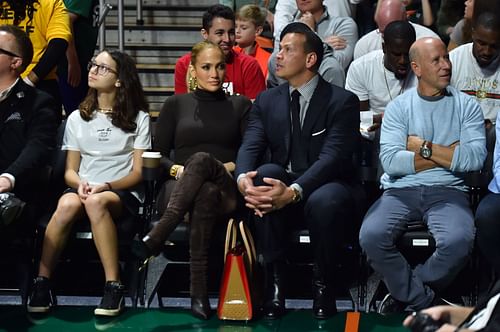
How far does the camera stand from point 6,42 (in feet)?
21.5

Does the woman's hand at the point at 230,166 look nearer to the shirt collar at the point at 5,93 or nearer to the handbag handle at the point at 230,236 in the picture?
the handbag handle at the point at 230,236

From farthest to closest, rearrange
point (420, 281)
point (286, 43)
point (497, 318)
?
point (286, 43) < point (420, 281) < point (497, 318)

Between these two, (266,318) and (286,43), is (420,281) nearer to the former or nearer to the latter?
(266,318)

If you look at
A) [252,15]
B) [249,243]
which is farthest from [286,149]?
[252,15]

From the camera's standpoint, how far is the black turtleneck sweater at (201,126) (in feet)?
21.4

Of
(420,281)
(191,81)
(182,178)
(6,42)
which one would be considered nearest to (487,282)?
(420,281)

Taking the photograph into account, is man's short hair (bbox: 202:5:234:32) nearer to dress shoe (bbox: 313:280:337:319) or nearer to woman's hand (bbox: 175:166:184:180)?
woman's hand (bbox: 175:166:184:180)

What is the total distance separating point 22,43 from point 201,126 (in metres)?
1.17

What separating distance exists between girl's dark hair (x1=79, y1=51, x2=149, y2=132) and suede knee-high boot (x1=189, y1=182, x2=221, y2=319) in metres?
0.79

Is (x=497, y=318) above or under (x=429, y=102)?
under

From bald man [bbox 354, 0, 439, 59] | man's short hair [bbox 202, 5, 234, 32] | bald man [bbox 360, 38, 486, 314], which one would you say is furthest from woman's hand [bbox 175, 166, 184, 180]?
bald man [bbox 354, 0, 439, 59]

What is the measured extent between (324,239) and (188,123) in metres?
1.19

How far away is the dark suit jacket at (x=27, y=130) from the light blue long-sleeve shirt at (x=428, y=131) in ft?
6.36

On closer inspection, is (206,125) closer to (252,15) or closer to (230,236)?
(230,236)
